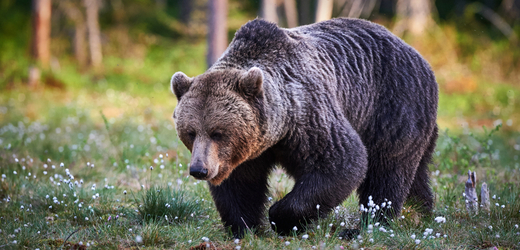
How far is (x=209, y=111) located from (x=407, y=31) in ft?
53.3

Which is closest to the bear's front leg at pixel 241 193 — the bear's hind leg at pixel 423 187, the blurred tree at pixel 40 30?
the bear's hind leg at pixel 423 187

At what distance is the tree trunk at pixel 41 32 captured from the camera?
16.6m

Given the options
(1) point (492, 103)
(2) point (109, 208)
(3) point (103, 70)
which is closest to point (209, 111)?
(2) point (109, 208)

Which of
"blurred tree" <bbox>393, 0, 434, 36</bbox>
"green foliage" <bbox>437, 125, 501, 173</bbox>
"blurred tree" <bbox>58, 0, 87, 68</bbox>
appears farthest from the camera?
"blurred tree" <bbox>58, 0, 87, 68</bbox>

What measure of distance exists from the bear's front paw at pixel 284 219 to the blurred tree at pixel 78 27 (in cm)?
1814

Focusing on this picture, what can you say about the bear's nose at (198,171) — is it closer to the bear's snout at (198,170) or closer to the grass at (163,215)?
the bear's snout at (198,170)

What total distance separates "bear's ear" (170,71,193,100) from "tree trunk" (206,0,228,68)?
9.09 metres

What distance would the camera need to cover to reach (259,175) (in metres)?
4.11

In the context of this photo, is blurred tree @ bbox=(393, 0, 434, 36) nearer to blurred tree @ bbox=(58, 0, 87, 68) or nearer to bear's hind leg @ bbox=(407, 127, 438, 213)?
blurred tree @ bbox=(58, 0, 87, 68)

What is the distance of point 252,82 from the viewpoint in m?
3.49

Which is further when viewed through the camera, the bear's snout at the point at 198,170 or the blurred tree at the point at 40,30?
the blurred tree at the point at 40,30

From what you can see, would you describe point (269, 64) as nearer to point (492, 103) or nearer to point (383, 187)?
point (383, 187)

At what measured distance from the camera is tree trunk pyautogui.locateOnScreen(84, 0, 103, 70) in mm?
19270

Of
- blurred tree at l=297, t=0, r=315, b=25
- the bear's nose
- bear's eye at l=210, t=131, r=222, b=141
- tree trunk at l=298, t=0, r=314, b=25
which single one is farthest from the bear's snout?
tree trunk at l=298, t=0, r=314, b=25
